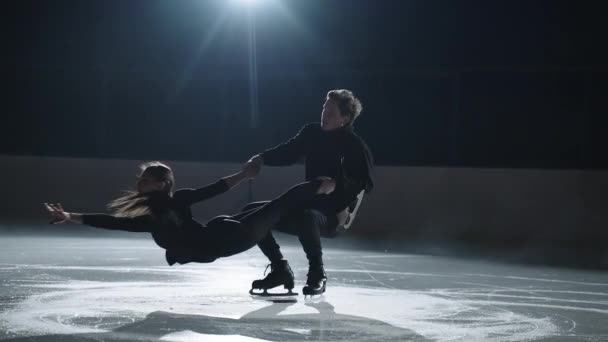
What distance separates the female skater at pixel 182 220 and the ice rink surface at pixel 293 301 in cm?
44

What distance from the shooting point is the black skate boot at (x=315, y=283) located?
7.98 meters

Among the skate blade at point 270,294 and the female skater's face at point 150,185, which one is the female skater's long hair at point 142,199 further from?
the skate blade at point 270,294

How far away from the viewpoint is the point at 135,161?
742 inches

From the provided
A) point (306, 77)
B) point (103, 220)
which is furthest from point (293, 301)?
point (306, 77)

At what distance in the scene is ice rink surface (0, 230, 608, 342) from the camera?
6398 millimetres

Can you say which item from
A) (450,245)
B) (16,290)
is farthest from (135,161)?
(16,290)

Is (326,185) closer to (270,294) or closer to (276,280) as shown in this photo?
(276,280)

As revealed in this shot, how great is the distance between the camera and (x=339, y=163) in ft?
26.3

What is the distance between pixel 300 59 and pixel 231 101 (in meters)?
1.76

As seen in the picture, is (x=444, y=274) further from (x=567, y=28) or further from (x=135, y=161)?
(x=567, y=28)

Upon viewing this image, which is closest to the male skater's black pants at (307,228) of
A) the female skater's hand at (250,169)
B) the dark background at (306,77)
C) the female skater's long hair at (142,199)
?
the female skater's hand at (250,169)

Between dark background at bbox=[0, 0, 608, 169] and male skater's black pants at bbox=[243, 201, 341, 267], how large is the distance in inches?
522

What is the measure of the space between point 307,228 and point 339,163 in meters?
0.56

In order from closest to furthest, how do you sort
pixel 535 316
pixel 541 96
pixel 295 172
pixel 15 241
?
pixel 535 316 → pixel 15 241 → pixel 295 172 → pixel 541 96
